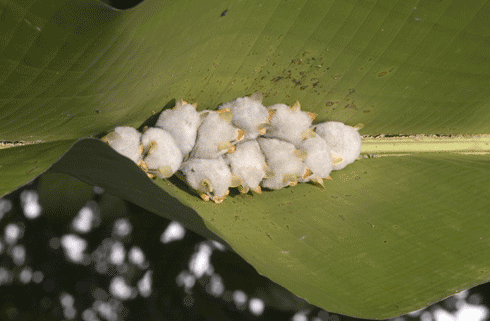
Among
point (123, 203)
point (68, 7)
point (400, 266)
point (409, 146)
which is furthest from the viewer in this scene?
point (123, 203)

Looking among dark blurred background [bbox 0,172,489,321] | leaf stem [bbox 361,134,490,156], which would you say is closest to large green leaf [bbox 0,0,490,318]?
leaf stem [bbox 361,134,490,156]

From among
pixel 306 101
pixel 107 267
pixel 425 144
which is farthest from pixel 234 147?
pixel 107 267

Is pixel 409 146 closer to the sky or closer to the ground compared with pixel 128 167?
closer to the sky

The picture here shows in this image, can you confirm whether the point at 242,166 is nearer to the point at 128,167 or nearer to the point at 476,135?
the point at 128,167

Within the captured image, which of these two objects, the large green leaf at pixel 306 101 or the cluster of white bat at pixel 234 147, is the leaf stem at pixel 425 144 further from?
the cluster of white bat at pixel 234 147

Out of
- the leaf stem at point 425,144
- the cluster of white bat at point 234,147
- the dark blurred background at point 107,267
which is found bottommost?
the dark blurred background at point 107,267

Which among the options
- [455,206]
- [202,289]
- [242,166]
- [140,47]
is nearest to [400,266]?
[455,206]

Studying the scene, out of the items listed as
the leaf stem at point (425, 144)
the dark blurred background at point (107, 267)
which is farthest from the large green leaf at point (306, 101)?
the dark blurred background at point (107, 267)
